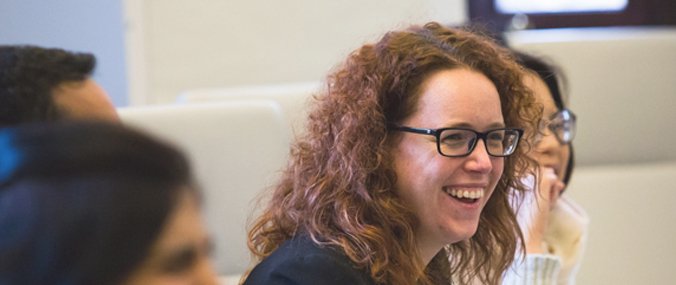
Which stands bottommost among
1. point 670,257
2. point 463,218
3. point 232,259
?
point 670,257

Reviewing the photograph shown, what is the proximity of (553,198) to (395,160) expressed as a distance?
2.48 feet

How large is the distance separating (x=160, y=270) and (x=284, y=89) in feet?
7.17

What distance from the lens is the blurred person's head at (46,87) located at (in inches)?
47.5

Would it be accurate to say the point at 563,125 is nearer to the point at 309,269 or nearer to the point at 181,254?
the point at 309,269

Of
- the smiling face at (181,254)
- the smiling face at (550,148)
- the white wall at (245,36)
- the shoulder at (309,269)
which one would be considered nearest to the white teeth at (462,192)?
the shoulder at (309,269)

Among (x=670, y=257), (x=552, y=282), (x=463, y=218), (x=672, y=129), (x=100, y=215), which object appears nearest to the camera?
(x=100, y=215)

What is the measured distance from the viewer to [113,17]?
340cm

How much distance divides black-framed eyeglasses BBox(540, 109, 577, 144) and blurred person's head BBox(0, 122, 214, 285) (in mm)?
1609

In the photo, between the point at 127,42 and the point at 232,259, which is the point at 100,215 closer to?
the point at 232,259

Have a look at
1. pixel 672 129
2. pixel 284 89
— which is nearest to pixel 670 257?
pixel 672 129

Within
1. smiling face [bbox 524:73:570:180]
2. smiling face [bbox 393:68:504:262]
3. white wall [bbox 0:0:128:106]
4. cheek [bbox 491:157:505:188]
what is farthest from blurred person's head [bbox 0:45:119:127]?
white wall [bbox 0:0:128:106]

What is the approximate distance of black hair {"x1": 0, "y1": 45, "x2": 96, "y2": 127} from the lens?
1.20 metres

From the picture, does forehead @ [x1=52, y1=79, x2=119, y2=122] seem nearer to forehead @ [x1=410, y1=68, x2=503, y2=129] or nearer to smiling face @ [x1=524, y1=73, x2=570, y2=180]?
forehead @ [x1=410, y1=68, x2=503, y2=129]

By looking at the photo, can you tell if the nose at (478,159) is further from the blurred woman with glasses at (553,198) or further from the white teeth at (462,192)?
the blurred woman with glasses at (553,198)
